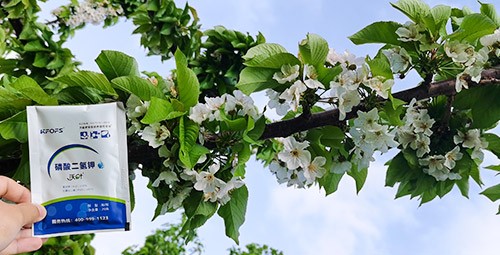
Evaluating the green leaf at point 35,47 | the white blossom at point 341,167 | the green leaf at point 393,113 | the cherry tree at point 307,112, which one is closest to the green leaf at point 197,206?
the cherry tree at point 307,112

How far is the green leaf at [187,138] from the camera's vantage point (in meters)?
1.36

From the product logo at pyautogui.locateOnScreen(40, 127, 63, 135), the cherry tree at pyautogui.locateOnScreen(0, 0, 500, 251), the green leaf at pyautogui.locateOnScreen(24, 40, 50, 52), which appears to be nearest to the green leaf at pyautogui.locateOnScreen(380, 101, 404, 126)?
the cherry tree at pyautogui.locateOnScreen(0, 0, 500, 251)

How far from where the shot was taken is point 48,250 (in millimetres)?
2516

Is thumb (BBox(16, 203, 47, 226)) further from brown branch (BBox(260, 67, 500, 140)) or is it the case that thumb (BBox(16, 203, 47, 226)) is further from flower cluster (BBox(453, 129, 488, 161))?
flower cluster (BBox(453, 129, 488, 161))

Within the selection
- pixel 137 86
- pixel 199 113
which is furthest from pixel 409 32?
pixel 137 86

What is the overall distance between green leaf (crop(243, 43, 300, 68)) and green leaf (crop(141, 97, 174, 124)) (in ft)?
0.63

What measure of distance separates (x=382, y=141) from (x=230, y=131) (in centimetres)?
34

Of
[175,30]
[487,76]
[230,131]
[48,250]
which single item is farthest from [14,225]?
[175,30]

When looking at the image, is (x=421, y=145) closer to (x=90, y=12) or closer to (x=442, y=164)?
(x=442, y=164)

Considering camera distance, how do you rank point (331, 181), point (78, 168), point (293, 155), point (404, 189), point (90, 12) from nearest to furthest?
point (78, 168) → point (293, 155) → point (331, 181) → point (404, 189) → point (90, 12)

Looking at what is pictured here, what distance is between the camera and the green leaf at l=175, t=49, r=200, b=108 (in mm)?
1379

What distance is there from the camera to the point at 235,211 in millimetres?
1543

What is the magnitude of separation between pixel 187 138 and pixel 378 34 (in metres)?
0.49

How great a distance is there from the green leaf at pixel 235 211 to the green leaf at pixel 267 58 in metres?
0.28
